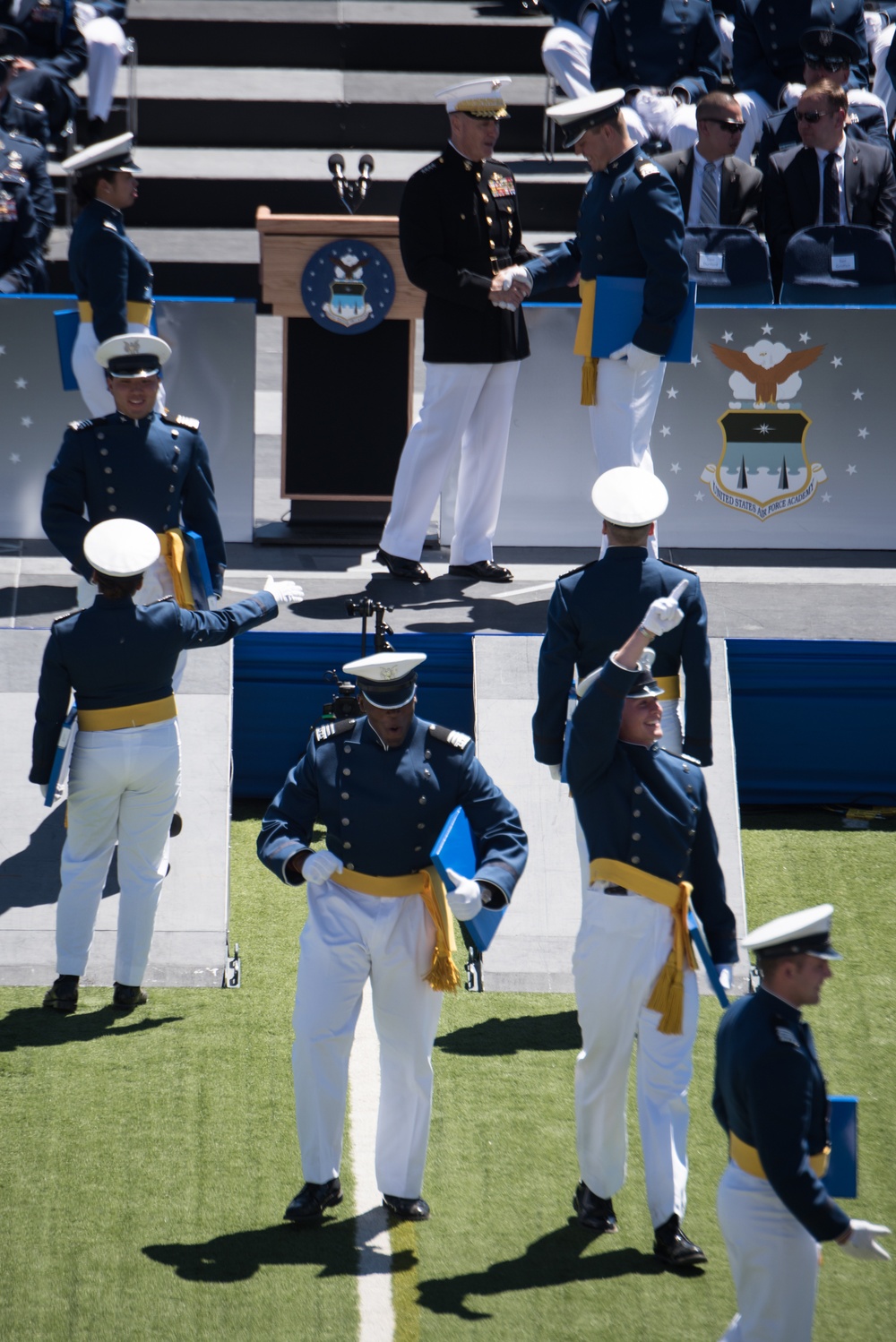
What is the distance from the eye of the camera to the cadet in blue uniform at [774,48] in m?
13.0

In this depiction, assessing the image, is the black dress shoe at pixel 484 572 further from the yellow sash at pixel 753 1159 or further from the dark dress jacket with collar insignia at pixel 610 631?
the yellow sash at pixel 753 1159

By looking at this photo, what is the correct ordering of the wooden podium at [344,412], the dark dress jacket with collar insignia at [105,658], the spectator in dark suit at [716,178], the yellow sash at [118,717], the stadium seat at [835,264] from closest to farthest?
the dark dress jacket with collar insignia at [105,658] < the yellow sash at [118,717] < the spectator in dark suit at [716,178] < the wooden podium at [344,412] < the stadium seat at [835,264]

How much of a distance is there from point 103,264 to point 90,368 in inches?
23.0

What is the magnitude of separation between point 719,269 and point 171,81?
7.72 meters

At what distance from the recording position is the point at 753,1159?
13.9 feet

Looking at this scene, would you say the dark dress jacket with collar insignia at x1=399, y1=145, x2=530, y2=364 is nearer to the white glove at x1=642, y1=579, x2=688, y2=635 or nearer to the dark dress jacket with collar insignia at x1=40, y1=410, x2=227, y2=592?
the dark dress jacket with collar insignia at x1=40, y1=410, x2=227, y2=592

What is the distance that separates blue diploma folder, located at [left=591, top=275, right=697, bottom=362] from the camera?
8.32 meters

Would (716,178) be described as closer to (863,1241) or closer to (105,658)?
(105,658)

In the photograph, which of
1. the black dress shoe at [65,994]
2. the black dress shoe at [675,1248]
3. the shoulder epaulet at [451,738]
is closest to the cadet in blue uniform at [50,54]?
the black dress shoe at [65,994]

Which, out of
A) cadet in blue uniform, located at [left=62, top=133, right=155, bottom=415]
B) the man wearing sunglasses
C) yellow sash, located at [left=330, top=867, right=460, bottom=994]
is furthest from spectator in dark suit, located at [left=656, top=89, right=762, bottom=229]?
yellow sash, located at [left=330, top=867, right=460, bottom=994]

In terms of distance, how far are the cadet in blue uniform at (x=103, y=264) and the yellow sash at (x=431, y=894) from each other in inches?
184

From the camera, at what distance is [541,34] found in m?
16.6

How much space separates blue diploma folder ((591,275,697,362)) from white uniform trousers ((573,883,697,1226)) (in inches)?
147

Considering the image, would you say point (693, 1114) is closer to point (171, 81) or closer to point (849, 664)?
point (849, 664)
